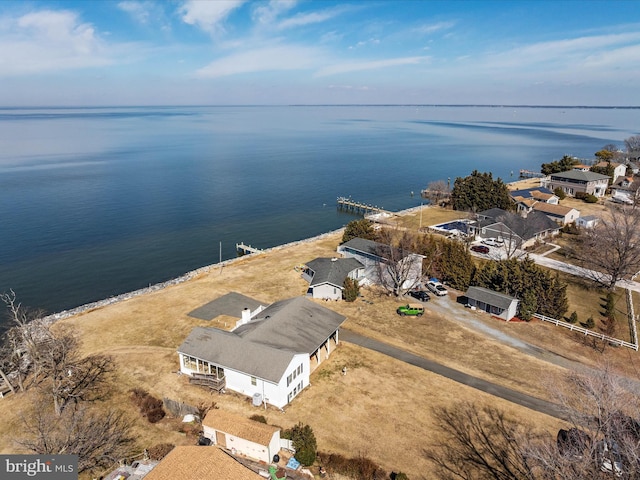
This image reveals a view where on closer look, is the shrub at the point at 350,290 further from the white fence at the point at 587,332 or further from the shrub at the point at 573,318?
the shrub at the point at 573,318

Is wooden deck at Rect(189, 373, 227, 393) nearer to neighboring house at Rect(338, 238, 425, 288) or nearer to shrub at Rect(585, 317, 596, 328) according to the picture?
neighboring house at Rect(338, 238, 425, 288)

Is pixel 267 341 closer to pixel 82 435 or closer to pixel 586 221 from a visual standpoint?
pixel 82 435

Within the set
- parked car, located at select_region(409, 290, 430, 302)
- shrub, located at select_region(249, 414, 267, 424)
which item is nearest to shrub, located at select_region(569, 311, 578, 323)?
parked car, located at select_region(409, 290, 430, 302)

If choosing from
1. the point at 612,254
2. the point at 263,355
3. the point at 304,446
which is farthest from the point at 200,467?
the point at 612,254

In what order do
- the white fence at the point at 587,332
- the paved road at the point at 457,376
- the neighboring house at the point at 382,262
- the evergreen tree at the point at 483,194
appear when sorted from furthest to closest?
the evergreen tree at the point at 483,194, the neighboring house at the point at 382,262, the white fence at the point at 587,332, the paved road at the point at 457,376

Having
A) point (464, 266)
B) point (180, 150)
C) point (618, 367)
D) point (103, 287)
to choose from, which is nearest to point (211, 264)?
point (103, 287)

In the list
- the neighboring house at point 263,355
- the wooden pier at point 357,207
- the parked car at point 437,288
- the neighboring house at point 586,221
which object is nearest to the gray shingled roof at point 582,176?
the neighboring house at point 586,221
